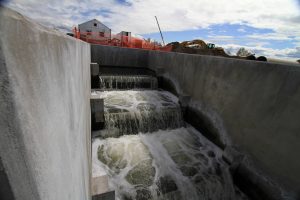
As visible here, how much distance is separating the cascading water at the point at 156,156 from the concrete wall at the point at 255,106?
0.86 m

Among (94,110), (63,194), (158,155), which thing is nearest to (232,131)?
(158,155)

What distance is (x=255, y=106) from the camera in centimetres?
391

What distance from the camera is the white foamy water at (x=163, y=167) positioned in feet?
12.3

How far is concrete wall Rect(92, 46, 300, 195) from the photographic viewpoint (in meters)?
3.22

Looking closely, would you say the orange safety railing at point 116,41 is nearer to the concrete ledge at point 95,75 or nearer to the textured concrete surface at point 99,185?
the concrete ledge at point 95,75

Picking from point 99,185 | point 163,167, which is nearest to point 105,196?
point 99,185

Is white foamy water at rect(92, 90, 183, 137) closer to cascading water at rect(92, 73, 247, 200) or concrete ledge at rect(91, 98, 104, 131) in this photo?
cascading water at rect(92, 73, 247, 200)

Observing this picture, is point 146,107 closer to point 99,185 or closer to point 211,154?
point 211,154

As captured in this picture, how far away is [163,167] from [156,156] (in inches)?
15.7

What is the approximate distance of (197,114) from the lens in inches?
228

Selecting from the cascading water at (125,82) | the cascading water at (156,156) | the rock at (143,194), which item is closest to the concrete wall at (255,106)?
the cascading water at (156,156)

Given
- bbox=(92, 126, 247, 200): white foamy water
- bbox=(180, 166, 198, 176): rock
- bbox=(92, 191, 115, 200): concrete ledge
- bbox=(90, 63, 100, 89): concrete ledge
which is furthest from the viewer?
bbox=(90, 63, 100, 89): concrete ledge

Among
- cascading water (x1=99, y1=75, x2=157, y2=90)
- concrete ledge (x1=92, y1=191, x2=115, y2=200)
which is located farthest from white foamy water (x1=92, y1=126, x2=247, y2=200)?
cascading water (x1=99, y1=75, x2=157, y2=90)

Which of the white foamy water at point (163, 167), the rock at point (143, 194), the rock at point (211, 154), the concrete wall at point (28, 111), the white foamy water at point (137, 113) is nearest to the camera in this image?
the concrete wall at point (28, 111)
